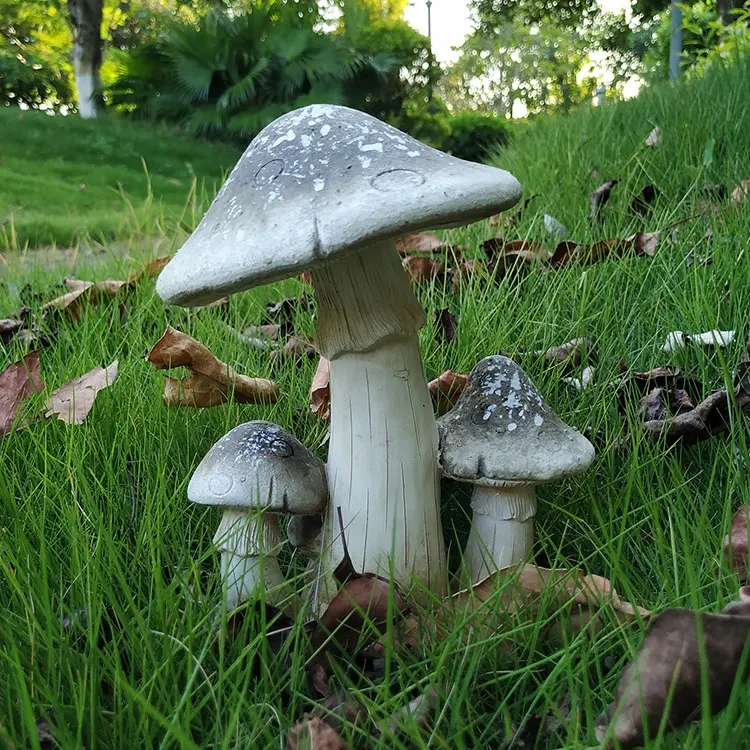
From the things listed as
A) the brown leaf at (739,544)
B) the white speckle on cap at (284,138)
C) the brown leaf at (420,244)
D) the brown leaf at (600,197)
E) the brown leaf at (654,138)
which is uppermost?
the brown leaf at (654,138)

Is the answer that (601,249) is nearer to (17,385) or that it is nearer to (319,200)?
(319,200)

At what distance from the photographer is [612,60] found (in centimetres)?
2780

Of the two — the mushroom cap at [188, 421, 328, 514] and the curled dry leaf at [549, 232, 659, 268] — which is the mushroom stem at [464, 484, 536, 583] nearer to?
the mushroom cap at [188, 421, 328, 514]

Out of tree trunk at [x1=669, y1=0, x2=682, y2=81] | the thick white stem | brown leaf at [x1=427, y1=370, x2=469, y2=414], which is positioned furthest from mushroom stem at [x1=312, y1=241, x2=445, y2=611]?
the thick white stem

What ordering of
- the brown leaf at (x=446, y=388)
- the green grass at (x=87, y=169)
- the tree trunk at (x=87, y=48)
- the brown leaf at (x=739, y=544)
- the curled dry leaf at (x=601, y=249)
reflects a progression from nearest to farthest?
the brown leaf at (x=739, y=544), the brown leaf at (x=446, y=388), the curled dry leaf at (x=601, y=249), the green grass at (x=87, y=169), the tree trunk at (x=87, y=48)

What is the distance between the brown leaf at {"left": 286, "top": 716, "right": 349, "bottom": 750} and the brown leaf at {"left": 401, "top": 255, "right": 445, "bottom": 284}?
6.30ft

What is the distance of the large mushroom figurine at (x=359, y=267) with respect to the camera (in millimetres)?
988

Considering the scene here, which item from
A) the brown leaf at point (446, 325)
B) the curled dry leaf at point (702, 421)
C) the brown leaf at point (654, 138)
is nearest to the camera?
the curled dry leaf at point (702, 421)

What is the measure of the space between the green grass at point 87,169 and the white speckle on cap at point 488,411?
5.51m

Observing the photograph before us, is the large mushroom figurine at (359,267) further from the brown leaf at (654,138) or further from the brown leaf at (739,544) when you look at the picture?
the brown leaf at (654,138)

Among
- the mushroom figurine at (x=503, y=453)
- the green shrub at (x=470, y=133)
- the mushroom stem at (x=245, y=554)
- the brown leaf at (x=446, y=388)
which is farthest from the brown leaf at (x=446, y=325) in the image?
the green shrub at (x=470, y=133)

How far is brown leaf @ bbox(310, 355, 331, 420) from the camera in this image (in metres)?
1.80

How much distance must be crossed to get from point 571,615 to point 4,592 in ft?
3.24

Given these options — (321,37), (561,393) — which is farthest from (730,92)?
(321,37)
